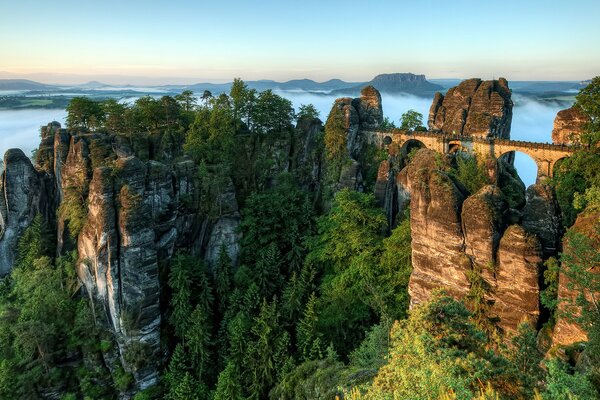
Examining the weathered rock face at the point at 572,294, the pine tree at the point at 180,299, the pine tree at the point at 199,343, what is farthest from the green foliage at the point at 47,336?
the weathered rock face at the point at 572,294

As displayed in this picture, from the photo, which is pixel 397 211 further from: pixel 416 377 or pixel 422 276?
pixel 416 377

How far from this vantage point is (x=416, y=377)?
10586mm

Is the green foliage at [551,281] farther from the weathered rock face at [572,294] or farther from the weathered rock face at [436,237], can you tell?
the weathered rock face at [436,237]

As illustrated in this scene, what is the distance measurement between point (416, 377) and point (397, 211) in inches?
1064

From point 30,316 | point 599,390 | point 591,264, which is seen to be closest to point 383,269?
point 591,264

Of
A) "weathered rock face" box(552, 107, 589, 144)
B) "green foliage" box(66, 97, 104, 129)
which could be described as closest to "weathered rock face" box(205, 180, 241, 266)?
"green foliage" box(66, 97, 104, 129)

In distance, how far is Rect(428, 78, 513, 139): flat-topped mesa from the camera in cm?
4206

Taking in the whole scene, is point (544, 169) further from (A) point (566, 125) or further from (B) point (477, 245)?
(B) point (477, 245)

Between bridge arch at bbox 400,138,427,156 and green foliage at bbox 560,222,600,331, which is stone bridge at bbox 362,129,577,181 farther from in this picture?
green foliage at bbox 560,222,600,331

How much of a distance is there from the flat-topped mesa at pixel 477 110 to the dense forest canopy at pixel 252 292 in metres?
9.36

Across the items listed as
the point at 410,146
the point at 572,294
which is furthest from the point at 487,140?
the point at 572,294

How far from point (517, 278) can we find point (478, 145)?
22.3 meters

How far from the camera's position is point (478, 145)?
40156mm

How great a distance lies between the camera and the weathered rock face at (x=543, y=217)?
71.3 ft
